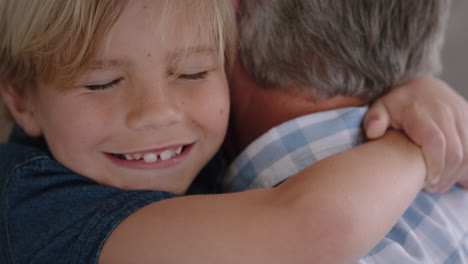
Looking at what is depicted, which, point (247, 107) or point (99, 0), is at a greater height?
point (99, 0)

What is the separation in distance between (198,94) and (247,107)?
182mm

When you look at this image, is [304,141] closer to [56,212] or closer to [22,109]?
[56,212]

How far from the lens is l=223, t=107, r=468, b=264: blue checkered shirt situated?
979 millimetres

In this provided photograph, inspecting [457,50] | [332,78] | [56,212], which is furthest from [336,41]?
[457,50]

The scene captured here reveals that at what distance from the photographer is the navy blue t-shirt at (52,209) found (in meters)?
0.84

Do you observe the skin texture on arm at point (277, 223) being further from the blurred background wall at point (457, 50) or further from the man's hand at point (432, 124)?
the blurred background wall at point (457, 50)

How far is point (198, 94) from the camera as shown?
980 millimetres

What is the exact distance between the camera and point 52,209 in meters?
0.90

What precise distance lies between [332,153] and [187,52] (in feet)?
1.10

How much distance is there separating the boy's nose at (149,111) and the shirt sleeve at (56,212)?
12cm

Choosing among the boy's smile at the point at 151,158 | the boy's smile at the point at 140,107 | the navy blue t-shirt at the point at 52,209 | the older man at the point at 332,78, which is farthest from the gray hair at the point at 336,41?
the navy blue t-shirt at the point at 52,209

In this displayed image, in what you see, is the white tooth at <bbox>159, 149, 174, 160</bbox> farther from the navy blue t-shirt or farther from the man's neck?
the man's neck

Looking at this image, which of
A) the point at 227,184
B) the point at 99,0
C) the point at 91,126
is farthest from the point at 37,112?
the point at 227,184

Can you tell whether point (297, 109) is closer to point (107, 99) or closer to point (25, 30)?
point (107, 99)
